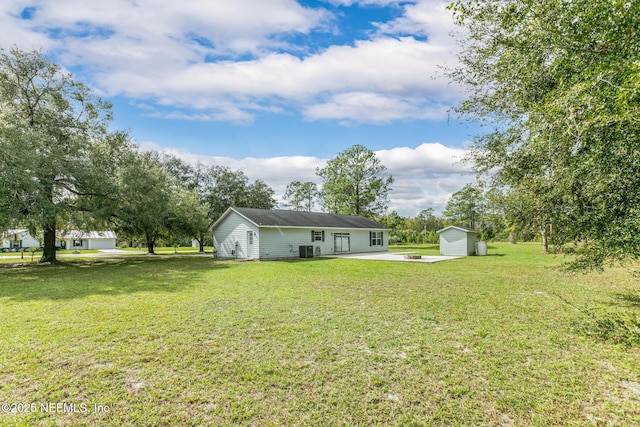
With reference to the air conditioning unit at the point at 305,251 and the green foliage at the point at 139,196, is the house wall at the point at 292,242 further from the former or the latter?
the green foliage at the point at 139,196

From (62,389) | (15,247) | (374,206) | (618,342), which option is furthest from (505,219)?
(15,247)

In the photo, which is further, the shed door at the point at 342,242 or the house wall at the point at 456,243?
the shed door at the point at 342,242

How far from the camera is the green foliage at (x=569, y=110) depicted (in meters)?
3.70

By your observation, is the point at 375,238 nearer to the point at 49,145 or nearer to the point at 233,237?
the point at 233,237

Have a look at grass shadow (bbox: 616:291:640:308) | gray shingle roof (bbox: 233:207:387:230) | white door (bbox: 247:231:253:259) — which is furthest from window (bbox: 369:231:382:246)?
grass shadow (bbox: 616:291:640:308)

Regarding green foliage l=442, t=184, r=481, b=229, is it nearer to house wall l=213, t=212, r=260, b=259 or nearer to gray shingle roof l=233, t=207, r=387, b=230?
gray shingle roof l=233, t=207, r=387, b=230

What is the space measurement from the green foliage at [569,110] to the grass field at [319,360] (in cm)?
186

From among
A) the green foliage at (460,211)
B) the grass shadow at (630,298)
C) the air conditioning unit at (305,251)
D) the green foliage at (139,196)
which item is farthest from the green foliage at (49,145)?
the green foliage at (460,211)

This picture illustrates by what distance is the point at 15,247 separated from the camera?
128ft

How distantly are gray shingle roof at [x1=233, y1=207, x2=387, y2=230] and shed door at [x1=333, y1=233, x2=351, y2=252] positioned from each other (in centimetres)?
73

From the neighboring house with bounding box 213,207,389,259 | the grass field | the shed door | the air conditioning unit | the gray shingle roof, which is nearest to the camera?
the grass field

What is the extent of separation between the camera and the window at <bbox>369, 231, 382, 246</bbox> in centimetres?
2812

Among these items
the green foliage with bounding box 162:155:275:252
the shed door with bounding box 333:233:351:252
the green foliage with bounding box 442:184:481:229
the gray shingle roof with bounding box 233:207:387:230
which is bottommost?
the shed door with bounding box 333:233:351:252

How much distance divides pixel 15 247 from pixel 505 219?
5281 centimetres
